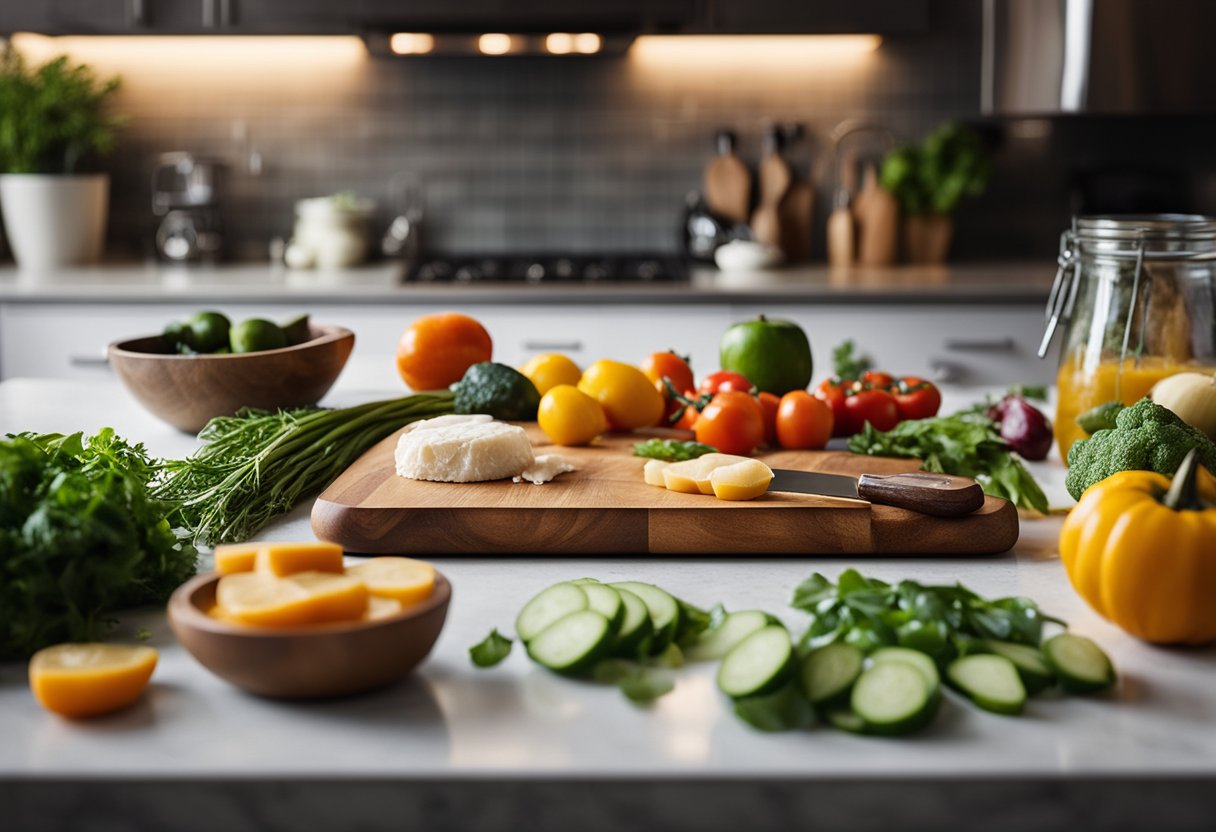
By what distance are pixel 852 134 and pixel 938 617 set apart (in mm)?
3313

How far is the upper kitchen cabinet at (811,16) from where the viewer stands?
3637 millimetres

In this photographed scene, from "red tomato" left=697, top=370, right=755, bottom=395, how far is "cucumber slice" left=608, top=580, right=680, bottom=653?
2.43 ft

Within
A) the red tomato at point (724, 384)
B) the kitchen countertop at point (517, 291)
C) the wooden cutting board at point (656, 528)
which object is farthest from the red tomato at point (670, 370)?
the kitchen countertop at point (517, 291)

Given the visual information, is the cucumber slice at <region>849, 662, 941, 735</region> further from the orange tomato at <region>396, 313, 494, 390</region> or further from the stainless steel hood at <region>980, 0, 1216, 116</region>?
the stainless steel hood at <region>980, 0, 1216, 116</region>

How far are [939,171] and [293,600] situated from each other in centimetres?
337

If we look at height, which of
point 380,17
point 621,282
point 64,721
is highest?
point 380,17

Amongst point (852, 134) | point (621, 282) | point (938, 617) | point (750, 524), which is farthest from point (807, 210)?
point (938, 617)

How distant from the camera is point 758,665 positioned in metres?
0.94

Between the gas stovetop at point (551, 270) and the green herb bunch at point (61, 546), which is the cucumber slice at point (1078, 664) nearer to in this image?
the green herb bunch at point (61, 546)

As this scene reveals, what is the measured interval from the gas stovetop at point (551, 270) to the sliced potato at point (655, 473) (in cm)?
213

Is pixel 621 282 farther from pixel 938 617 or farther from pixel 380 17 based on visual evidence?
pixel 938 617

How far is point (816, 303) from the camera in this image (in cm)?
341

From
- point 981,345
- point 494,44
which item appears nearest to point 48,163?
point 494,44

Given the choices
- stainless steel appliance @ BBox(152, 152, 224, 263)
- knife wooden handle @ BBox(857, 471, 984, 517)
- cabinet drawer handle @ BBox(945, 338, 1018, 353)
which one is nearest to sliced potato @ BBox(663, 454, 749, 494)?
knife wooden handle @ BBox(857, 471, 984, 517)
